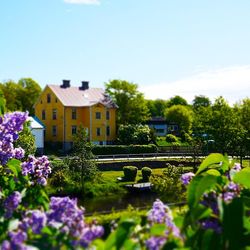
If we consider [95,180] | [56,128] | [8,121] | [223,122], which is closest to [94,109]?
[56,128]

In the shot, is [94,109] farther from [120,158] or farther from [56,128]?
[120,158]

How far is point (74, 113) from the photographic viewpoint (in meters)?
65.9

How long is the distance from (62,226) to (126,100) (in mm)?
72936

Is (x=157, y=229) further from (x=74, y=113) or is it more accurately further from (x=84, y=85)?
(x=84, y=85)

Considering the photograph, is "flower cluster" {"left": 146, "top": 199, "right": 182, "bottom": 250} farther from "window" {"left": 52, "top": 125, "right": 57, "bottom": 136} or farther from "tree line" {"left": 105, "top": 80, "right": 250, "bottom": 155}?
"window" {"left": 52, "top": 125, "right": 57, "bottom": 136}

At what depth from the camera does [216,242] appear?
13.2 feet

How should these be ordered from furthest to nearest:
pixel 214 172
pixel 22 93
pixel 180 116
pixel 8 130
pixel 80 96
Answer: pixel 180 116 < pixel 22 93 < pixel 80 96 < pixel 8 130 < pixel 214 172

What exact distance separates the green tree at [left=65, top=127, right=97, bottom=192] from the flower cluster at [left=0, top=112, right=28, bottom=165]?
30854mm

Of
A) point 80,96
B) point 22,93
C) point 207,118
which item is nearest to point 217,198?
point 207,118

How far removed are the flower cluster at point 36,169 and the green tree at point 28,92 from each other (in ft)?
268

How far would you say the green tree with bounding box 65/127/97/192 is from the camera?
126 feet

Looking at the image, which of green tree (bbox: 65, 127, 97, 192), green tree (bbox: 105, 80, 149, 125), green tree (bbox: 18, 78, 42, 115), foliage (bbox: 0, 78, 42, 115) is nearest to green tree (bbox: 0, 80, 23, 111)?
foliage (bbox: 0, 78, 42, 115)

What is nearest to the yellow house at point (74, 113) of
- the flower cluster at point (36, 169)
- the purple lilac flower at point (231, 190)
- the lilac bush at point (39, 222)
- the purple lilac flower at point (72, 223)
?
the flower cluster at point (36, 169)

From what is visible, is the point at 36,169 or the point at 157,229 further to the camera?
the point at 36,169
